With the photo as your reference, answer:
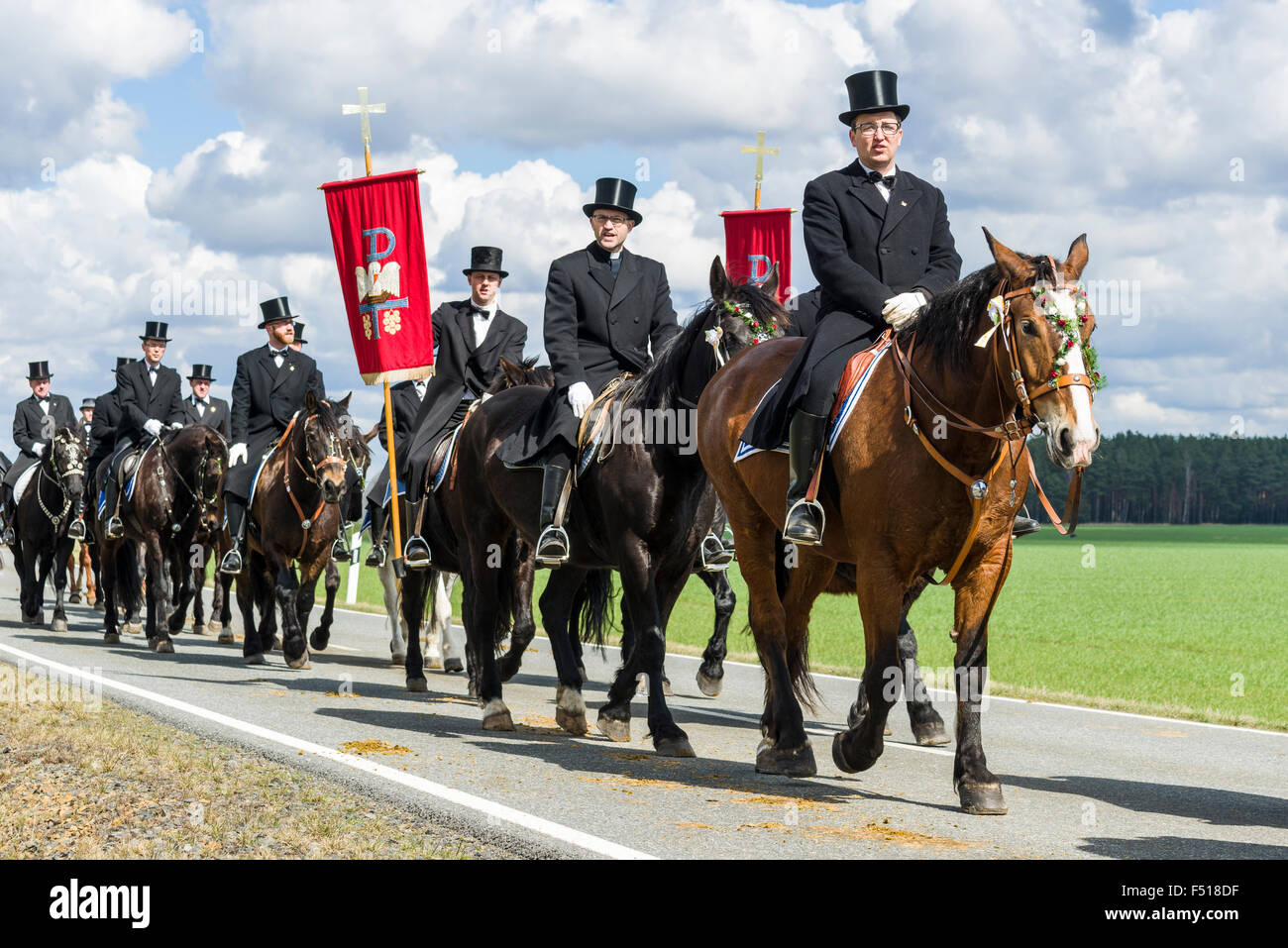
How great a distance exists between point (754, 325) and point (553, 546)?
1.88 metres

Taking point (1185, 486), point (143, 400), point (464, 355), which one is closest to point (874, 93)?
point (464, 355)

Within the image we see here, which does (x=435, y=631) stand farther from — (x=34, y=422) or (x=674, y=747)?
(x=34, y=422)

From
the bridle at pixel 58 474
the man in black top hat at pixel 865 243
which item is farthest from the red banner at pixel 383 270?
the bridle at pixel 58 474

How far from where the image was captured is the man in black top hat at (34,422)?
2355 cm

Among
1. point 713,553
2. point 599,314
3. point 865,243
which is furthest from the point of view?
point 599,314

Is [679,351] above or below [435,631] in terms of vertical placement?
above

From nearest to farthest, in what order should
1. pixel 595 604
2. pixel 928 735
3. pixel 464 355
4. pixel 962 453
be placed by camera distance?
pixel 962 453 → pixel 928 735 → pixel 595 604 → pixel 464 355

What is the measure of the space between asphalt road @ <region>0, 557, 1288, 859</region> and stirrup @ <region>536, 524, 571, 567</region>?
1.17m

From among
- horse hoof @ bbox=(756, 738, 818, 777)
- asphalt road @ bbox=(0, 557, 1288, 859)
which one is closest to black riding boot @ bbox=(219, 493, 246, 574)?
asphalt road @ bbox=(0, 557, 1288, 859)

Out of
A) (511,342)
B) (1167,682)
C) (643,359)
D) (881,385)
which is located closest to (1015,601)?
(1167,682)

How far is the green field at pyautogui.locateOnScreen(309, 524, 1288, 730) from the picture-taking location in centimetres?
1468

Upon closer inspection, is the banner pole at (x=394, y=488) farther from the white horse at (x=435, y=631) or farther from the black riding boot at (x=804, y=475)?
the black riding boot at (x=804, y=475)

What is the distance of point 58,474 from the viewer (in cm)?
2039

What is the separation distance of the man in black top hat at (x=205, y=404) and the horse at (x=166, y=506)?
2400mm
